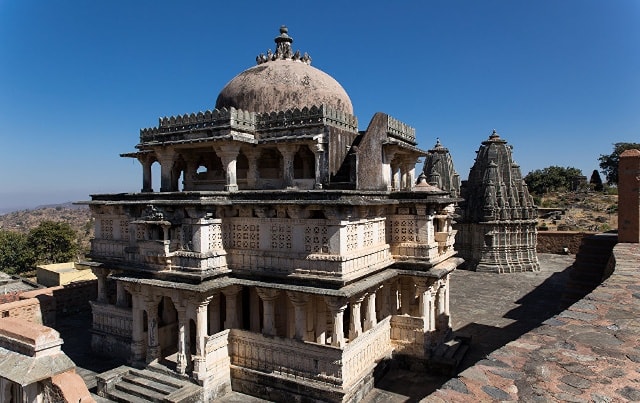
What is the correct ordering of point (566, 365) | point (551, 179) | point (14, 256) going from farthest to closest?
point (551, 179)
point (14, 256)
point (566, 365)

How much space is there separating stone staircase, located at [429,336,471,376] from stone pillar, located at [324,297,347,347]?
9.79 ft

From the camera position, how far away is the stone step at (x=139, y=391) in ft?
34.9

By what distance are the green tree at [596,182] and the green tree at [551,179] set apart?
2.00m

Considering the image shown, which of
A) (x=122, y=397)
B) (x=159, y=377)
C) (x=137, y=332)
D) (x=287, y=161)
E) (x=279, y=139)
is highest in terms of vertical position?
(x=279, y=139)

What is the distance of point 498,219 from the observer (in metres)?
26.1

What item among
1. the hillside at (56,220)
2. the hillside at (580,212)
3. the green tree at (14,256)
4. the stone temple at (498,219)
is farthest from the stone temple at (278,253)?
the hillside at (56,220)

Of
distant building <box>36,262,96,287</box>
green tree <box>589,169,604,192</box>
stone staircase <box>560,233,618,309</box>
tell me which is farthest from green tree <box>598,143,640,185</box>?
distant building <box>36,262,96,287</box>

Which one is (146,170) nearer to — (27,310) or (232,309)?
(232,309)

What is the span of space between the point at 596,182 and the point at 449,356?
2394 inches

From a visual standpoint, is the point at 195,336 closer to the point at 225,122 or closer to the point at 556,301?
the point at 225,122

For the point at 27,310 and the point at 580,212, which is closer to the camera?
the point at 27,310

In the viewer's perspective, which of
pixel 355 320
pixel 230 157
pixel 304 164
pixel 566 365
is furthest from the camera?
pixel 304 164

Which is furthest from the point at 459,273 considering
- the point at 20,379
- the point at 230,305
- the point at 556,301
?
the point at 20,379

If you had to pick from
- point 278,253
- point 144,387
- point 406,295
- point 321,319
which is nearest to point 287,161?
point 278,253
